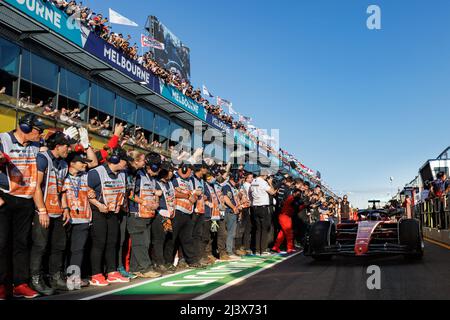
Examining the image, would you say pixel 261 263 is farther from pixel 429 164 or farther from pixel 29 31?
pixel 429 164

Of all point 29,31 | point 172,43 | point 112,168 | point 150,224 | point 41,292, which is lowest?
point 41,292

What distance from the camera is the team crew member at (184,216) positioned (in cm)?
912

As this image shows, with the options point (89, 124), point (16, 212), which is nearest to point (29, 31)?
point (89, 124)

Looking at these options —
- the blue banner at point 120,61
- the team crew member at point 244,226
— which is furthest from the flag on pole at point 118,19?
the team crew member at point 244,226

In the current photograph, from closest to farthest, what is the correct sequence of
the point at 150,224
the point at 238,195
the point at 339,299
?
the point at 339,299, the point at 150,224, the point at 238,195

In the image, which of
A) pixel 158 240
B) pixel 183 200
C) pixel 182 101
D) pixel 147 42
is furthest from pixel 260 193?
pixel 147 42

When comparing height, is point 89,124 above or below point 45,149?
above

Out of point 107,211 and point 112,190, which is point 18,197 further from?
point 112,190

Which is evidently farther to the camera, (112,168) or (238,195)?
(238,195)

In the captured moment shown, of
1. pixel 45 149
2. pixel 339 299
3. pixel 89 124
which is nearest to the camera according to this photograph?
pixel 339 299

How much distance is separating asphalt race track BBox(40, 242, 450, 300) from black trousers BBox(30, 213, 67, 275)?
51 cm

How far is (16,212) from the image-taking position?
5844 millimetres

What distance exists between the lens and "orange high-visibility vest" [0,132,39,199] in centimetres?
Answer: 582
